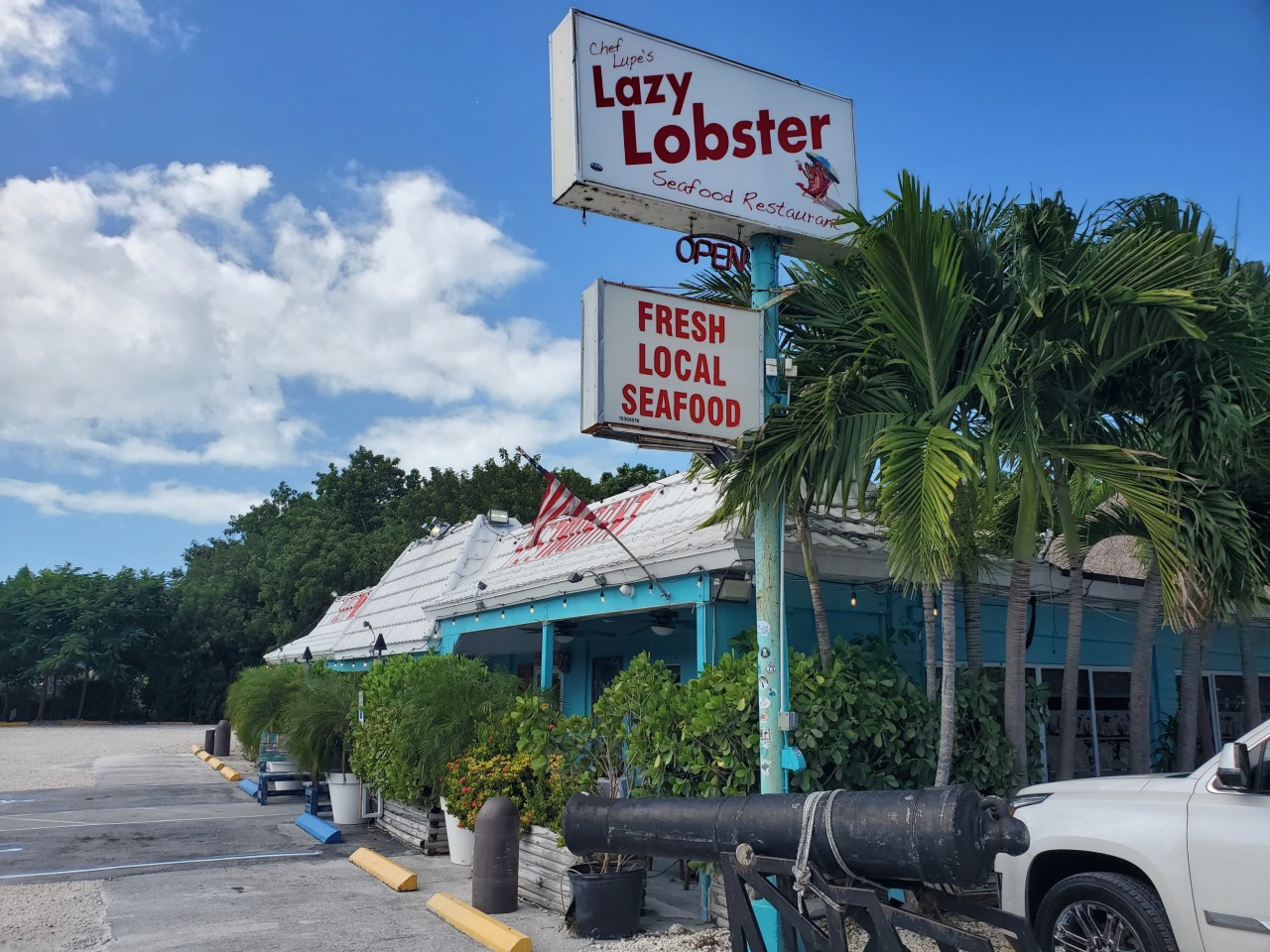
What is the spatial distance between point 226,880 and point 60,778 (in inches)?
520

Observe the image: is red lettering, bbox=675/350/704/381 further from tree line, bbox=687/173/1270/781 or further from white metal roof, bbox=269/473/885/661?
white metal roof, bbox=269/473/885/661

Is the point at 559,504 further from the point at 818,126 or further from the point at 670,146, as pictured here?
the point at 818,126

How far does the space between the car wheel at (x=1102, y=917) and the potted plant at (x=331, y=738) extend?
10129 millimetres

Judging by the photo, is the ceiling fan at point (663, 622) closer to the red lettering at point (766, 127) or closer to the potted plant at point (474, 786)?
the potted plant at point (474, 786)

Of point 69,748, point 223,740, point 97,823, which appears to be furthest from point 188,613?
point 97,823

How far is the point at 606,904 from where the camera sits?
25.2 feet

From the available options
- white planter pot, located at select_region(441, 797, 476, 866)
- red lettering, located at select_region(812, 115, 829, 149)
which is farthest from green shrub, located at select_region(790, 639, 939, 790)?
white planter pot, located at select_region(441, 797, 476, 866)

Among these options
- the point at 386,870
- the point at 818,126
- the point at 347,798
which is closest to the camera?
the point at 818,126

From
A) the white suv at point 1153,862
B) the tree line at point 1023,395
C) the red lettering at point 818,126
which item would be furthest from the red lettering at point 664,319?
the white suv at point 1153,862

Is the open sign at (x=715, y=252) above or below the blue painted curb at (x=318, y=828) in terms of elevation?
above

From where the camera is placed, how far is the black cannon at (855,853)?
434 cm

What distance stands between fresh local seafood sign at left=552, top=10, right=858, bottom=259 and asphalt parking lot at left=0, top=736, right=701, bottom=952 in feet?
18.5

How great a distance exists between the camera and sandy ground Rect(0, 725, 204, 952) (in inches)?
305

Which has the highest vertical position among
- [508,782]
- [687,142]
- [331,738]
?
[687,142]
